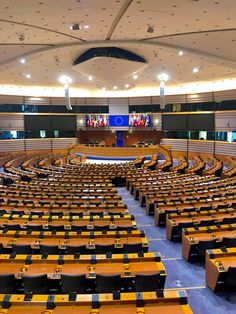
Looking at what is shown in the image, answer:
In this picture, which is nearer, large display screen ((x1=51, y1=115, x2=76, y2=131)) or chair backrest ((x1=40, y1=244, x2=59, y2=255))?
chair backrest ((x1=40, y1=244, x2=59, y2=255))

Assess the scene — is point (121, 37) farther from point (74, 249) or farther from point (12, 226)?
point (74, 249)

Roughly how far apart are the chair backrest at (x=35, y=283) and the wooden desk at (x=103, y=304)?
87 centimetres

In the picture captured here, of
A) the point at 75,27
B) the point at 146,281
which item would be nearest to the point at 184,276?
the point at 146,281

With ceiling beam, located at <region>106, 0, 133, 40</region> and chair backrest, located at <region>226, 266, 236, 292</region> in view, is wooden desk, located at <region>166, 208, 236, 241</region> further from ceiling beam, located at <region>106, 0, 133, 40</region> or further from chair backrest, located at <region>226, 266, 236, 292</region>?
ceiling beam, located at <region>106, 0, 133, 40</region>

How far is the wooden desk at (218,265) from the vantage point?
20.2ft

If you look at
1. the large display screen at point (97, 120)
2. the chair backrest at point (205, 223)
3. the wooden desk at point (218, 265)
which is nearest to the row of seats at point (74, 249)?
the wooden desk at point (218, 265)

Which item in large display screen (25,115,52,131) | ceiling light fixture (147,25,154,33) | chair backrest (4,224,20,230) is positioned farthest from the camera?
large display screen (25,115,52,131)

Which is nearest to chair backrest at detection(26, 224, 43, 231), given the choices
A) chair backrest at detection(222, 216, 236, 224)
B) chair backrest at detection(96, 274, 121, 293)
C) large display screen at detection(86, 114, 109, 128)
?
chair backrest at detection(96, 274, 121, 293)

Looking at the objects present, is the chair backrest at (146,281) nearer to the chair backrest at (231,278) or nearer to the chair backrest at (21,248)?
the chair backrest at (231,278)

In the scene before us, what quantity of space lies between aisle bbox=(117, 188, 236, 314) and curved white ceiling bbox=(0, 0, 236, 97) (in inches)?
326

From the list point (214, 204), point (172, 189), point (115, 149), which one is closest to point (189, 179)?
point (172, 189)

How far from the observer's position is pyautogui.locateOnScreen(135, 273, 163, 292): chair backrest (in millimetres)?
5543

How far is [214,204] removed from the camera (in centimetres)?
1146

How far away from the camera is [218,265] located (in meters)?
6.25
